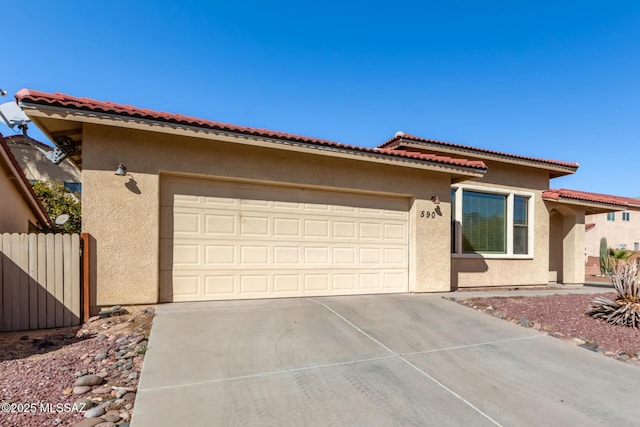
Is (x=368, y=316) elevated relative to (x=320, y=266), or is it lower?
lower

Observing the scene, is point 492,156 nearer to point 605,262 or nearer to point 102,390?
point 102,390

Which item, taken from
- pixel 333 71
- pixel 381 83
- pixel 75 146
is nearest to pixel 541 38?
pixel 381 83

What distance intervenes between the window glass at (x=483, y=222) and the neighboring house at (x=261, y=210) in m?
0.05

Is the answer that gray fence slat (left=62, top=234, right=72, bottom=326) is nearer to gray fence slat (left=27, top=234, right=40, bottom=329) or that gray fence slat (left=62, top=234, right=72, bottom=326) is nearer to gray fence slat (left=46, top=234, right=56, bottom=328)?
gray fence slat (left=46, top=234, right=56, bottom=328)

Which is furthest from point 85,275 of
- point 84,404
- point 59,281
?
point 84,404

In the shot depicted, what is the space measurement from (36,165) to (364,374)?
2657 centimetres

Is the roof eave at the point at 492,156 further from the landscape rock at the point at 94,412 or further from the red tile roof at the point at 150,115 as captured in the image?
the landscape rock at the point at 94,412

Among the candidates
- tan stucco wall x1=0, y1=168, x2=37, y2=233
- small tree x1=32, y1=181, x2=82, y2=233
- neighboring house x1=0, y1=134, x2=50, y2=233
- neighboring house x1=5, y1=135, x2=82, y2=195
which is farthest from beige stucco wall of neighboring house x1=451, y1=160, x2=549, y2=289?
neighboring house x1=5, y1=135, x2=82, y2=195

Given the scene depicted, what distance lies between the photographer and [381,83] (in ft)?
44.9

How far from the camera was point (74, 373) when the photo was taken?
3.87 meters

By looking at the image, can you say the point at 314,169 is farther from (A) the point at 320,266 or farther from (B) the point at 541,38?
(B) the point at 541,38

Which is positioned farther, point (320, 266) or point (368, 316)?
point (320, 266)

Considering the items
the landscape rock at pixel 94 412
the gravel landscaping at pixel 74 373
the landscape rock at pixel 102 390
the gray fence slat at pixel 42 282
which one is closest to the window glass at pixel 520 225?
the gravel landscaping at pixel 74 373

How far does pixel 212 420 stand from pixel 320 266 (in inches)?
206
